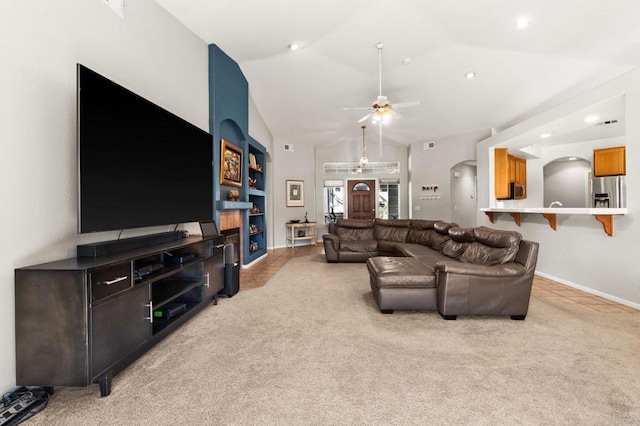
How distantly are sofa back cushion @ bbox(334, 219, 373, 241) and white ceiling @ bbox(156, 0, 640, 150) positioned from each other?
269 cm

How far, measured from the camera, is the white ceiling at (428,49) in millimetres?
3223

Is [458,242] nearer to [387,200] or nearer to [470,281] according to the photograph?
[470,281]

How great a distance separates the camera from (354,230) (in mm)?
6551

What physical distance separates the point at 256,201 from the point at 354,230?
2490 millimetres

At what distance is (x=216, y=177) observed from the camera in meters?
4.27

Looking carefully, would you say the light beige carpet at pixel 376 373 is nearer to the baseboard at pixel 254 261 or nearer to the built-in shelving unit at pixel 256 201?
the baseboard at pixel 254 261

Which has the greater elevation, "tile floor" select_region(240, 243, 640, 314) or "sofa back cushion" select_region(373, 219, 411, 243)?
"sofa back cushion" select_region(373, 219, 411, 243)

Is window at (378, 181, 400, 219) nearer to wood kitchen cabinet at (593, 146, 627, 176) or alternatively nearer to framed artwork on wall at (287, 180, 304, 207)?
framed artwork on wall at (287, 180, 304, 207)

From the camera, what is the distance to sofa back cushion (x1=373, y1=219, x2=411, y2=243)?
20.3 ft

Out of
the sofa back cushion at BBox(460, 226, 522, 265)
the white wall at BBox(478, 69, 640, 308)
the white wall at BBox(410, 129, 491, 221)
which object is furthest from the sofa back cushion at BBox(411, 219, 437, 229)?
the white wall at BBox(410, 129, 491, 221)

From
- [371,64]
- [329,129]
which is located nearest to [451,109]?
[371,64]

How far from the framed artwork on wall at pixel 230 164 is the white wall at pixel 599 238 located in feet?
16.4

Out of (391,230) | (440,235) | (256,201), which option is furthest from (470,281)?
(256,201)

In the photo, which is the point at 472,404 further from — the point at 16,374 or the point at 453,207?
the point at 453,207
